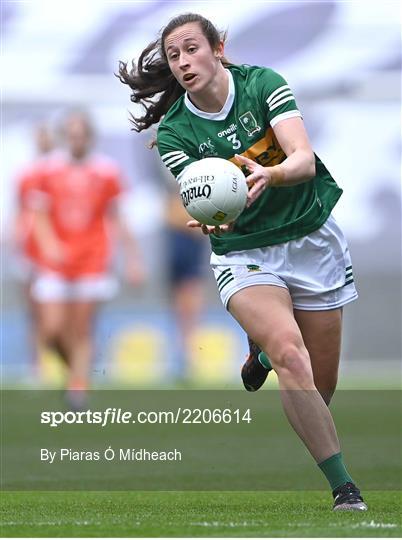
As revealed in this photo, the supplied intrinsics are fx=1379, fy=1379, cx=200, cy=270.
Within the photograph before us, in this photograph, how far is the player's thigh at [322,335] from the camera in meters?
6.35

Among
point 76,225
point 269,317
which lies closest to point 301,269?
point 269,317

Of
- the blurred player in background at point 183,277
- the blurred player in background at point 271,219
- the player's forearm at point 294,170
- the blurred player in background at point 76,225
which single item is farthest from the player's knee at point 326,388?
the blurred player in background at point 183,277

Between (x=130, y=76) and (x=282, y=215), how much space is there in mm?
1048

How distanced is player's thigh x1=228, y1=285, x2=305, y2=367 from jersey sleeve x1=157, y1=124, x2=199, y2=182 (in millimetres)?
626

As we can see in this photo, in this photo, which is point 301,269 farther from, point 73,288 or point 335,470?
point 73,288

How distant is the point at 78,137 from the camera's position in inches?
498

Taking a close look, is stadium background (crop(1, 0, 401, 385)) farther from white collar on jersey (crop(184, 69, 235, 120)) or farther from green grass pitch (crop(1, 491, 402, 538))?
white collar on jersey (crop(184, 69, 235, 120))

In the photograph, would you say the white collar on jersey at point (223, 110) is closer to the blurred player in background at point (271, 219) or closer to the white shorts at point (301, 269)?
the blurred player in background at point (271, 219)

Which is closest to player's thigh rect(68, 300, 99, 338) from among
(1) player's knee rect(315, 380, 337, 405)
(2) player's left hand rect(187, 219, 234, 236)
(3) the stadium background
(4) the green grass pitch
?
(3) the stadium background

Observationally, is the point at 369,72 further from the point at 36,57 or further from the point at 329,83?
the point at 36,57

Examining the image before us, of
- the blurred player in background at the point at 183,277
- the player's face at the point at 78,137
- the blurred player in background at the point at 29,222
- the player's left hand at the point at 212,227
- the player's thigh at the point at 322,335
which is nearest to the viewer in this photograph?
the player's left hand at the point at 212,227

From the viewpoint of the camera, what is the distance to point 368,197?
73.4 feet

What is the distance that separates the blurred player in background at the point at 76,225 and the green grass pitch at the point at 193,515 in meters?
5.53

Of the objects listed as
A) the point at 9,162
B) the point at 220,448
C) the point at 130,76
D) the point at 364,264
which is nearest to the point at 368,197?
the point at 364,264
